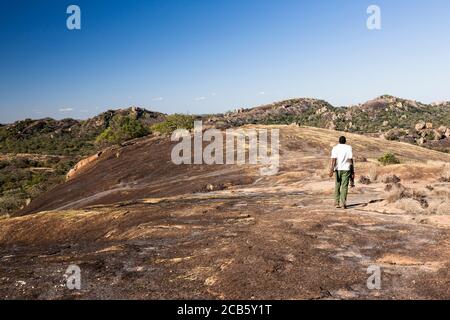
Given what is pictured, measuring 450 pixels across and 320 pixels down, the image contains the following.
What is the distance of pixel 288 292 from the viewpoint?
6.17 meters

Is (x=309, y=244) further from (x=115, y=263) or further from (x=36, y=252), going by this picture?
(x=36, y=252)

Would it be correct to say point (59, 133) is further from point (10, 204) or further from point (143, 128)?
point (10, 204)

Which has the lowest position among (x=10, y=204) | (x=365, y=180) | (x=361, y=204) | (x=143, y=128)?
(x=10, y=204)

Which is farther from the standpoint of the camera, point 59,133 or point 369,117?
point 59,133

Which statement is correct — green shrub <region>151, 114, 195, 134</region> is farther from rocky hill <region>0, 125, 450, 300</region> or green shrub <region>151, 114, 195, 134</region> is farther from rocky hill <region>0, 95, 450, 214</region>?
rocky hill <region>0, 125, 450, 300</region>

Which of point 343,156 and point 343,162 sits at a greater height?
point 343,156

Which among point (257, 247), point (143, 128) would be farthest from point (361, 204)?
point (143, 128)
